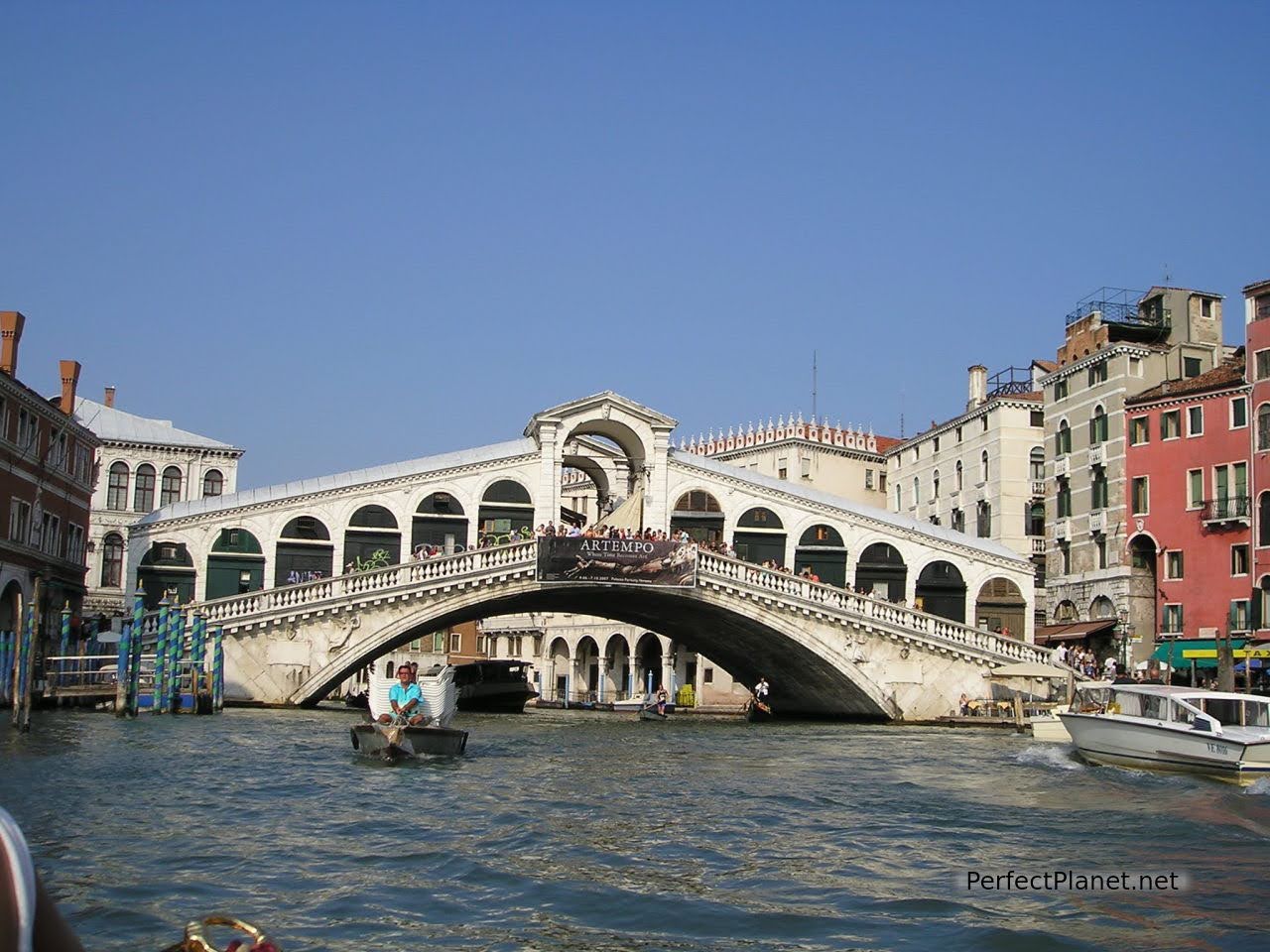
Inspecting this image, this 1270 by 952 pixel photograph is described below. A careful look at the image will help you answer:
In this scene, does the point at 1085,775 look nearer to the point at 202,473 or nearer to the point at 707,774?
the point at 707,774

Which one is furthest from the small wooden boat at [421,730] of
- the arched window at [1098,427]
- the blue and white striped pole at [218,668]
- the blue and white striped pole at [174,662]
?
the arched window at [1098,427]

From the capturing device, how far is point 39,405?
111ft

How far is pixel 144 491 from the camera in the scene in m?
48.0

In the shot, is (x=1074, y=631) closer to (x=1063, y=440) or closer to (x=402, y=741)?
(x=1063, y=440)

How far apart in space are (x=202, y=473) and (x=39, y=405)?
14824mm

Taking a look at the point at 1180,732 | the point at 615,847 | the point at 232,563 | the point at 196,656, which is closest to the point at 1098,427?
the point at 1180,732

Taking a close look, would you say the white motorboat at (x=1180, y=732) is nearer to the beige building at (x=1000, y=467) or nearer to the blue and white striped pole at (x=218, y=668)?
the blue and white striped pole at (x=218, y=668)

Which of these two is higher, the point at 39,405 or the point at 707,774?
the point at 39,405

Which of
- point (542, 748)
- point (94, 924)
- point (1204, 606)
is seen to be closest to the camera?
point (94, 924)

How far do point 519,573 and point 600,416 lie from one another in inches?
236

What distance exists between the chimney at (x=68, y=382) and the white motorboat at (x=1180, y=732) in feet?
93.7

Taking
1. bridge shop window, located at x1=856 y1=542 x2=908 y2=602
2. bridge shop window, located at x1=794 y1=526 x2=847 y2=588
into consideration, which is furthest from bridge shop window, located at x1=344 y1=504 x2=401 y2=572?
bridge shop window, located at x1=856 y1=542 x2=908 y2=602

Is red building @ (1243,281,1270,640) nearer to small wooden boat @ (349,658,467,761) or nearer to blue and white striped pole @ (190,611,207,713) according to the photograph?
small wooden boat @ (349,658,467,761)

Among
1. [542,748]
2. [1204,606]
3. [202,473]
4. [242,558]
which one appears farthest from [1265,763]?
[202,473]
